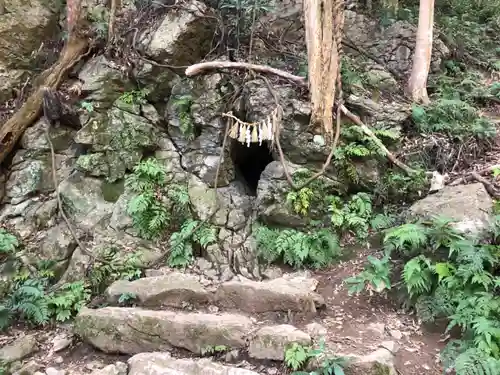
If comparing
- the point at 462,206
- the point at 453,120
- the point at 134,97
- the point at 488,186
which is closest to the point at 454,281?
the point at 462,206

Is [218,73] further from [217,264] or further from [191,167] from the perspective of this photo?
[217,264]

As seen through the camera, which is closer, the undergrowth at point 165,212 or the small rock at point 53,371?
the small rock at point 53,371

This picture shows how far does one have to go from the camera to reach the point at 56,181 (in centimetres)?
714

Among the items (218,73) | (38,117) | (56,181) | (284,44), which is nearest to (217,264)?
(56,181)

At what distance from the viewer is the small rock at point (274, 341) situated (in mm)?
4621

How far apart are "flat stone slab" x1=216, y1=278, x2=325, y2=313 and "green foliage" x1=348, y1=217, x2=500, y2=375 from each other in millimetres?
629

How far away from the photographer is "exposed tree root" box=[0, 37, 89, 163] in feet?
24.0

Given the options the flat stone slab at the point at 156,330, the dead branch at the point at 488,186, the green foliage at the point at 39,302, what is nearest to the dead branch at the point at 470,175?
the dead branch at the point at 488,186

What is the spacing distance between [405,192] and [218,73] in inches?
161

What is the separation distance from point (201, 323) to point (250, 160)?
4.25 m

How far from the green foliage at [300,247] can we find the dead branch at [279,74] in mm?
1881

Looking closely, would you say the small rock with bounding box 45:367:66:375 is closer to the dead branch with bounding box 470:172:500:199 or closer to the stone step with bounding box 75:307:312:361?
the stone step with bounding box 75:307:312:361

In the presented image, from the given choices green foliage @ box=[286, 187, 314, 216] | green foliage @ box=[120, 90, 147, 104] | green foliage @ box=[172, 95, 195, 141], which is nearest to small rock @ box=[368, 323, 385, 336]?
green foliage @ box=[286, 187, 314, 216]

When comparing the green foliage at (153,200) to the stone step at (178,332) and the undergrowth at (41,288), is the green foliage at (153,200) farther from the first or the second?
the stone step at (178,332)
